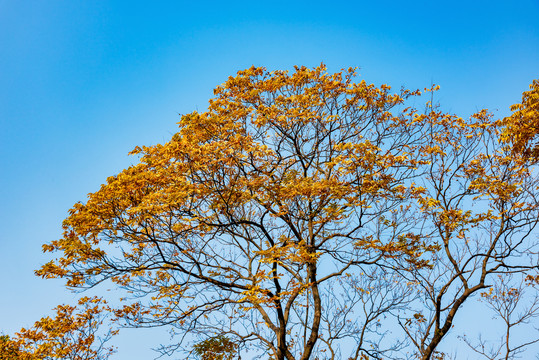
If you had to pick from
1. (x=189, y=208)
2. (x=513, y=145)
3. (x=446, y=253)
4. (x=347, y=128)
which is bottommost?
(x=189, y=208)

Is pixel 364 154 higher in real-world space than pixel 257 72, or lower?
lower

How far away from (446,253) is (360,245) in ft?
7.25

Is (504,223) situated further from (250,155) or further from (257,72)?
(257,72)

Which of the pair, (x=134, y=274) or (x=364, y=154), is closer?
(x=364, y=154)

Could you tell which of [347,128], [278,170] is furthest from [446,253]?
[278,170]

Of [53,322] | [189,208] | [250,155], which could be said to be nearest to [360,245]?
[250,155]

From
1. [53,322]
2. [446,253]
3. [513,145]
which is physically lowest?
[53,322]

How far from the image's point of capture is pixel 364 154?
21.5 feet

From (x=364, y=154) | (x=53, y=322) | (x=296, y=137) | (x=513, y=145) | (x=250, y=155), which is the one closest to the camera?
(x=364, y=154)

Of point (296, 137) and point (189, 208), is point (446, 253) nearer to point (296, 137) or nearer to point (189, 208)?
point (296, 137)

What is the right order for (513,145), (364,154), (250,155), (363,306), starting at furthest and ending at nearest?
(363,306) < (513,145) < (250,155) < (364,154)

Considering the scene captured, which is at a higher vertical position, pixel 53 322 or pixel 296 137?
pixel 296 137

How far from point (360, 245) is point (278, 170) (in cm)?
233

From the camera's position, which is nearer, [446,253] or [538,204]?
[538,204]
